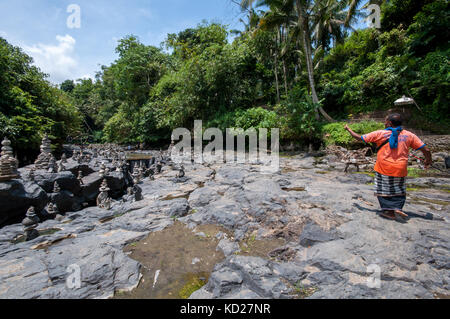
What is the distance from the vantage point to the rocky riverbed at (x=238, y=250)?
218 centimetres

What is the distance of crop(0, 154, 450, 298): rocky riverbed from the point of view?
7.16 ft

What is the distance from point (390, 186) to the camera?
11.4ft

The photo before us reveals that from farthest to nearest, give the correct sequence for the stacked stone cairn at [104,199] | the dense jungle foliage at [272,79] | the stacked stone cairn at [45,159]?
the dense jungle foliage at [272,79] < the stacked stone cairn at [45,159] < the stacked stone cairn at [104,199]

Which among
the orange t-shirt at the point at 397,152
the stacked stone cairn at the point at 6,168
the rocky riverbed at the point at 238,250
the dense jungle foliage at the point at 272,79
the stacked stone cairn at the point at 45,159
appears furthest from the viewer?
the dense jungle foliage at the point at 272,79

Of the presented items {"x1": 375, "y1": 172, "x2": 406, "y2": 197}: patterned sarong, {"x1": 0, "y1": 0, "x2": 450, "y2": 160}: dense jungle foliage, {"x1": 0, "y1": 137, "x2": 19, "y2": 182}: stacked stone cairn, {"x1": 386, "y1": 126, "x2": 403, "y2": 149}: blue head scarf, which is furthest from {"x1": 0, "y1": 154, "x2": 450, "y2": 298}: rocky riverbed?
{"x1": 0, "y1": 0, "x2": 450, "y2": 160}: dense jungle foliage

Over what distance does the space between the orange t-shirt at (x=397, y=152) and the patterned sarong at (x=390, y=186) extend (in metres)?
0.09

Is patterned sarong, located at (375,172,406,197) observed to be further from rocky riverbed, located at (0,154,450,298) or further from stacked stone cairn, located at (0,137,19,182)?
stacked stone cairn, located at (0,137,19,182)

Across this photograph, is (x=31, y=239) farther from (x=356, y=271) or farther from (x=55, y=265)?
(x=356, y=271)

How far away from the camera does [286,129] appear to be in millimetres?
14820

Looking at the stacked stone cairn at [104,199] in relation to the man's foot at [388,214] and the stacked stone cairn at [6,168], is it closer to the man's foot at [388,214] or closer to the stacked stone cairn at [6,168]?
the stacked stone cairn at [6,168]

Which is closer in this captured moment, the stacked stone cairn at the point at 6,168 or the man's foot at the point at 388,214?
the man's foot at the point at 388,214

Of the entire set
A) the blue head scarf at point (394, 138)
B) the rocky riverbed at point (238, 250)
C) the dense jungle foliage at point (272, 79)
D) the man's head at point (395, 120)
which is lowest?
the rocky riverbed at point (238, 250)

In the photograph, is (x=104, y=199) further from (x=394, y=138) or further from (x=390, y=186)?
(x=394, y=138)

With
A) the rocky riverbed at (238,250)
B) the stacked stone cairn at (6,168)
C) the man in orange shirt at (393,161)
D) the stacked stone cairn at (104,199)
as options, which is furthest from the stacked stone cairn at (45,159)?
the man in orange shirt at (393,161)
